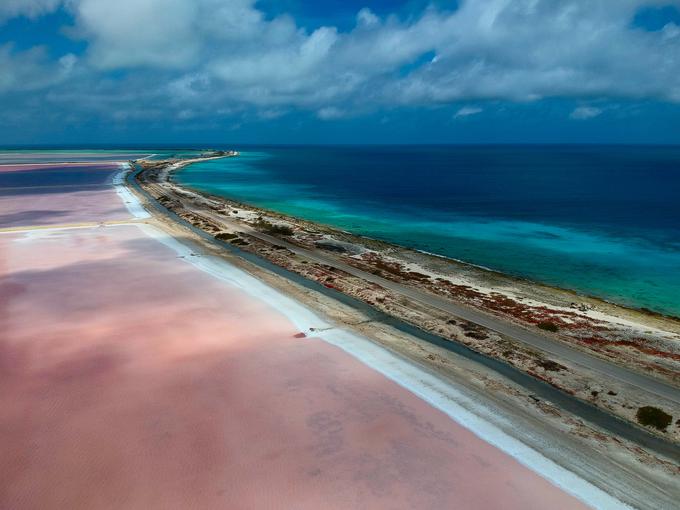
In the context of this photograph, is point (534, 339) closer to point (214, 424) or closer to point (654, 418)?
point (654, 418)

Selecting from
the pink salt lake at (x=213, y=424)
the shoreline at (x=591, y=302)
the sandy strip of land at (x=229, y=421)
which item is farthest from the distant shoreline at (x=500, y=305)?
the pink salt lake at (x=213, y=424)

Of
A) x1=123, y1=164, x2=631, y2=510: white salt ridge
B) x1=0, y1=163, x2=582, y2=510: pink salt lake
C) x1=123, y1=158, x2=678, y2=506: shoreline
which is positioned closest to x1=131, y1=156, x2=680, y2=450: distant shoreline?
x1=123, y1=158, x2=678, y2=506: shoreline

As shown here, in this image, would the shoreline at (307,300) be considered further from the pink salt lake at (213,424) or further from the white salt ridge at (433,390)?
the pink salt lake at (213,424)

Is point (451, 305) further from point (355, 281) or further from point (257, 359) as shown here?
point (257, 359)

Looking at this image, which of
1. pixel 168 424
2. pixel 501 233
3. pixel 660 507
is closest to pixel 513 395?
pixel 660 507

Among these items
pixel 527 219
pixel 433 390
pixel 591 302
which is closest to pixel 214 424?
pixel 433 390

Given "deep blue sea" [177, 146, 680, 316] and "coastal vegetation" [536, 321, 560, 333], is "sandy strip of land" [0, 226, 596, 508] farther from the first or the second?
"deep blue sea" [177, 146, 680, 316]
